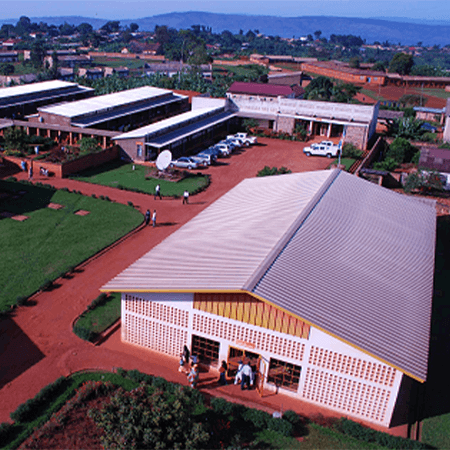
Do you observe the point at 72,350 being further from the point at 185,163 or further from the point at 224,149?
the point at 224,149

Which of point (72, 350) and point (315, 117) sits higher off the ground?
point (315, 117)

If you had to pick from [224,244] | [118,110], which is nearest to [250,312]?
[224,244]

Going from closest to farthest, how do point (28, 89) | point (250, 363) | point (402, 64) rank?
point (250, 363)
point (28, 89)
point (402, 64)

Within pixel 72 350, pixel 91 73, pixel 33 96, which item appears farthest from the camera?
pixel 91 73

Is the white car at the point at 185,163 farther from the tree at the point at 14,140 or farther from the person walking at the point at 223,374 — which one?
the person walking at the point at 223,374

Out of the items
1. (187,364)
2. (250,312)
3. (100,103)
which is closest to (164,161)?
(100,103)

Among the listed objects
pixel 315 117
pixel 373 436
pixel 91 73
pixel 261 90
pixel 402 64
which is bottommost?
pixel 373 436

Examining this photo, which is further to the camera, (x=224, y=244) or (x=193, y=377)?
(x=224, y=244)
